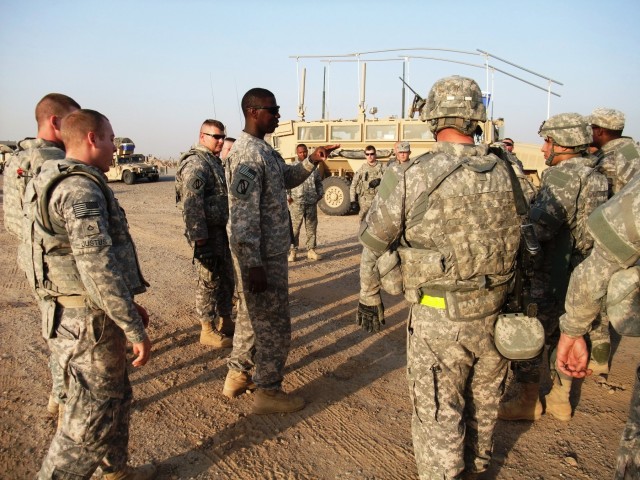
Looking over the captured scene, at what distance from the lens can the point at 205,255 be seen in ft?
13.7

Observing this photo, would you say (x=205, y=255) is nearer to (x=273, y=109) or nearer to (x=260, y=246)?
(x=260, y=246)

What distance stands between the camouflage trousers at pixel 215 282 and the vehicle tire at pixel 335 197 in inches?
343

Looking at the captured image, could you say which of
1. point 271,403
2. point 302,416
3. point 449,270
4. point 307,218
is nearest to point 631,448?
point 449,270

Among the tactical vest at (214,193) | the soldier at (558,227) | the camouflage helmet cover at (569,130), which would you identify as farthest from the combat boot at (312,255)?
the camouflage helmet cover at (569,130)

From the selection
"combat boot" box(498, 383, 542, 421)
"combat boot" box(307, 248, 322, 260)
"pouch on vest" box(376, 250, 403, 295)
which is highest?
"pouch on vest" box(376, 250, 403, 295)

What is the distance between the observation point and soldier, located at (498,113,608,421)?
3.00 m

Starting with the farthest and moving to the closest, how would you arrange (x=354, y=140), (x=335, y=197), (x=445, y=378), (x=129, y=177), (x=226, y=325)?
(x=129, y=177) < (x=354, y=140) < (x=335, y=197) < (x=226, y=325) < (x=445, y=378)

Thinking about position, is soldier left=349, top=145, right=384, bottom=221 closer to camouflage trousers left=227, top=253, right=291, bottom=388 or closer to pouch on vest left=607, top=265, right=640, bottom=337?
camouflage trousers left=227, top=253, right=291, bottom=388

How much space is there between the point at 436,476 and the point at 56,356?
5.90 ft

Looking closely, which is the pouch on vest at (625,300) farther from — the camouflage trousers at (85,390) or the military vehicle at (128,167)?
the military vehicle at (128,167)

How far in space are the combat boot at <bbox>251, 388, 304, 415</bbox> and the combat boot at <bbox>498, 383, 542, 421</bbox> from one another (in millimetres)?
1410

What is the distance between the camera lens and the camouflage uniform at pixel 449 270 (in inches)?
81.1

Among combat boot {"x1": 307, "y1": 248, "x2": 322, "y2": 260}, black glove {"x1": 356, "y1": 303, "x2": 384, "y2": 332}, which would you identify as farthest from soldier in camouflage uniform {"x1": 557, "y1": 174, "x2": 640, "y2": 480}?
combat boot {"x1": 307, "y1": 248, "x2": 322, "y2": 260}

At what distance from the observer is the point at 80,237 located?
194 centimetres
